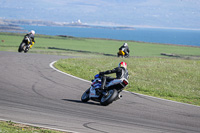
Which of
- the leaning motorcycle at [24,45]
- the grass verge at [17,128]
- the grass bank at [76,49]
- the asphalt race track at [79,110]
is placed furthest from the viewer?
the grass bank at [76,49]

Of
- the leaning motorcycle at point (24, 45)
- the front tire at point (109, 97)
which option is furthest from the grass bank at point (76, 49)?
the front tire at point (109, 97)

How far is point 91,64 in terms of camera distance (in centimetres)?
2450

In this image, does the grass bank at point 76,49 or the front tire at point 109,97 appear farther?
the grass bank at point 76,49

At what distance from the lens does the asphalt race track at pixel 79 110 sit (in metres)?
10.1

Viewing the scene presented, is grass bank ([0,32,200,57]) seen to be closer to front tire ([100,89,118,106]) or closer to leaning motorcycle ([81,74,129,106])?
leaning motorcycle ([81,74,129,106])

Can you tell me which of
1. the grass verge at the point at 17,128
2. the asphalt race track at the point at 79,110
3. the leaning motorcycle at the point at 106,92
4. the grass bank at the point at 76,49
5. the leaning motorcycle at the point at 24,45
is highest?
the grass bank at the point at 76,49

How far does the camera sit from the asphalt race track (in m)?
10.1

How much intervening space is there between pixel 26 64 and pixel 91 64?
15.1 feet

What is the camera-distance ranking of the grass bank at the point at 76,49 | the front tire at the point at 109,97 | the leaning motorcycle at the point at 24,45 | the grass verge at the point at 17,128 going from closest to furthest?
the grass verge at the point at 17,128
the front tire at the point at 109,97
the leaning motorcycle at the point at 24,45
the grass bank at the point at 76,49

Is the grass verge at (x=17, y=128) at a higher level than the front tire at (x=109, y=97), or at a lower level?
lower

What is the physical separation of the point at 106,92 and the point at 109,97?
0.39 metres

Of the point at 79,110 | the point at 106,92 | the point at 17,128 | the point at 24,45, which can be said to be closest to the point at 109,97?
the point at 106,92

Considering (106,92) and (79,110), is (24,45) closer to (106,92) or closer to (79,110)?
(106,92)

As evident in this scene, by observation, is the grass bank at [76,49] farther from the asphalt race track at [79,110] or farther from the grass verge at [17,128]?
the grass verge at [17,128]
